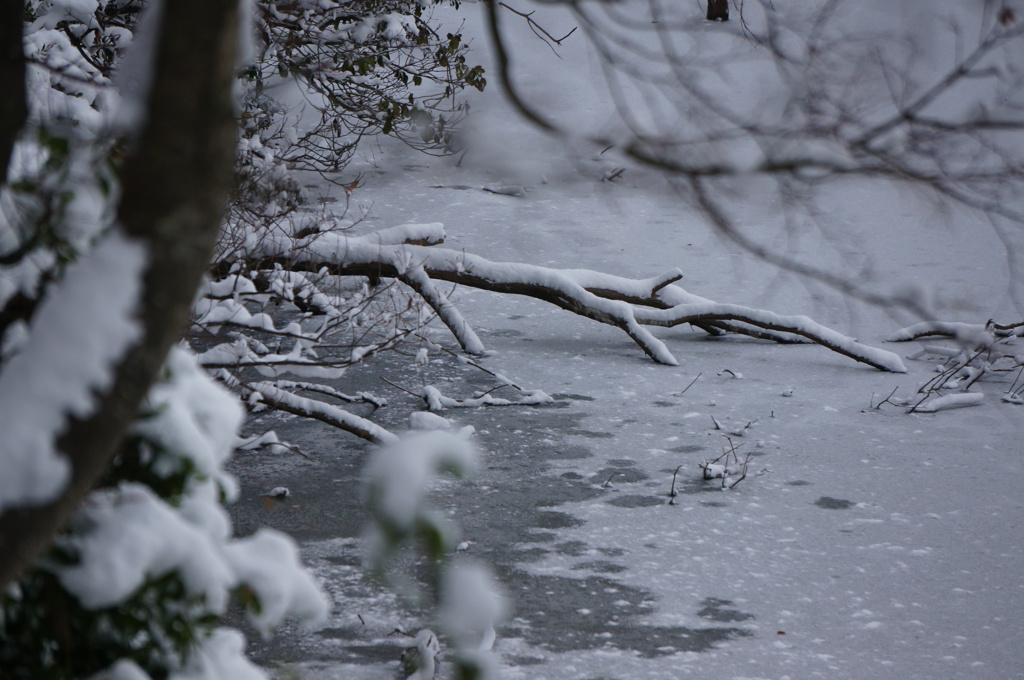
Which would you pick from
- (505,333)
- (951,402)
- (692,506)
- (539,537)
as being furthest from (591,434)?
(951,402)

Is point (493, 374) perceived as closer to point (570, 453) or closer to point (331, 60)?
point (570, 453)

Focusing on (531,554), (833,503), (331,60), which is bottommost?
(531,554)

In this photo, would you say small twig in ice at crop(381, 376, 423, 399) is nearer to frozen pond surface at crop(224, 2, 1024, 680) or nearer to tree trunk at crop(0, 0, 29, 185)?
frozen pond surface at crop(224, 2, 1024, 680)

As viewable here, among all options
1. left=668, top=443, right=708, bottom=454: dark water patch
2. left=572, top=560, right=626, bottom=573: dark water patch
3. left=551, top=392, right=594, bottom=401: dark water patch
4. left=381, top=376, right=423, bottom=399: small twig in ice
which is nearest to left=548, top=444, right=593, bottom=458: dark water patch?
left=668, top=443, right=708, bottom=454: dark water patch

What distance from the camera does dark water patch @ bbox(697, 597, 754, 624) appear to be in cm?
367

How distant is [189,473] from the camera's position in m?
1.53

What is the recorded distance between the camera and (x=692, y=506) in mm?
4664

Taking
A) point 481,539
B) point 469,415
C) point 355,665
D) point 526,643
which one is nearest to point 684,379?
point 469,415

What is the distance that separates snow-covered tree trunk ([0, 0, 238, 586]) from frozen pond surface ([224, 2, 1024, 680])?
1.35m

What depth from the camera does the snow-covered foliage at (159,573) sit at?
138 centimetres

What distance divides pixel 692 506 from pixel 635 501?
28 centimetres

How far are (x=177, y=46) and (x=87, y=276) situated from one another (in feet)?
0.89

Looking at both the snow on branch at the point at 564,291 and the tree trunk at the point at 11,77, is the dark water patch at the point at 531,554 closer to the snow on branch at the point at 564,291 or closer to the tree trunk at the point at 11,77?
the snow on branch at the point at 564,291

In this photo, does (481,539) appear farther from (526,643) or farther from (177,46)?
(177,46)
